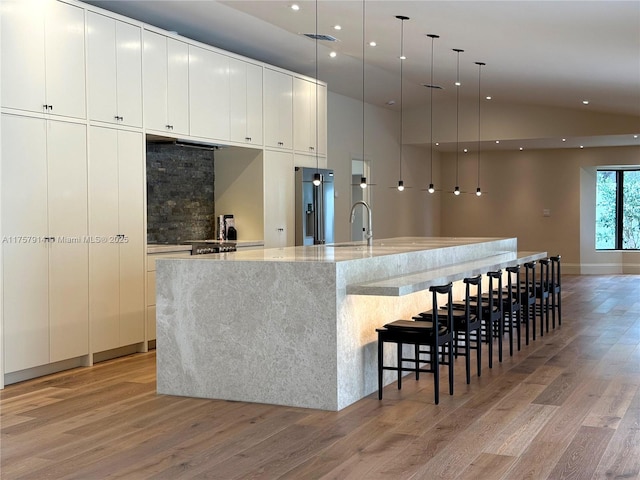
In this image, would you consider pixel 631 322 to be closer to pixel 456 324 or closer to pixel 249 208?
pixel 456 324

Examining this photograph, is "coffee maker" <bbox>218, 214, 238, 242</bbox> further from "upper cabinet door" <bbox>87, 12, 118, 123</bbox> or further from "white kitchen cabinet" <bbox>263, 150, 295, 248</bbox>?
"upper cabinet door" <bbox>87, 12, 118, 123</bbox>

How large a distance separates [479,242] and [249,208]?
255cm

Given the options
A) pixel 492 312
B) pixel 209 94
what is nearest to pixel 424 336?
pixel 492 312

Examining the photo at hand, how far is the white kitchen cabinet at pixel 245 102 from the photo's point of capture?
8062 millimetres

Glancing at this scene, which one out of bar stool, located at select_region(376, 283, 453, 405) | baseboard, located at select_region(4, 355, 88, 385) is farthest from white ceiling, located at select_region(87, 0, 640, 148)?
baseboard, located at select_region(4, 355, 88, 385)

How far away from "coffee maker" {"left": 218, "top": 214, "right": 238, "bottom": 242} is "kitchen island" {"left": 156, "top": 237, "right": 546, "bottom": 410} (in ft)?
10.4

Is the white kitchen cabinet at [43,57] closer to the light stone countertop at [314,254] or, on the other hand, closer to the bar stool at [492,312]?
the light stone countertop at [314,254]

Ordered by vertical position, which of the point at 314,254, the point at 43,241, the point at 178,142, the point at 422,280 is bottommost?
the point at 422,280

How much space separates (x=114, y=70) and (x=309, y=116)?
3.53 m

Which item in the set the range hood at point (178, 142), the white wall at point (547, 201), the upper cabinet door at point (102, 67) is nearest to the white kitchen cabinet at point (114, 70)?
the upper cabinet door at point (102, 67)

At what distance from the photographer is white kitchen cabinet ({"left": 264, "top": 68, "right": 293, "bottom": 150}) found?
8.69 meters

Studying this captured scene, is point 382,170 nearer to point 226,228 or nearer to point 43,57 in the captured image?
point 226,228

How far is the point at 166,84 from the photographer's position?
705 cm

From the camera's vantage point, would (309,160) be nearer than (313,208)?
No
